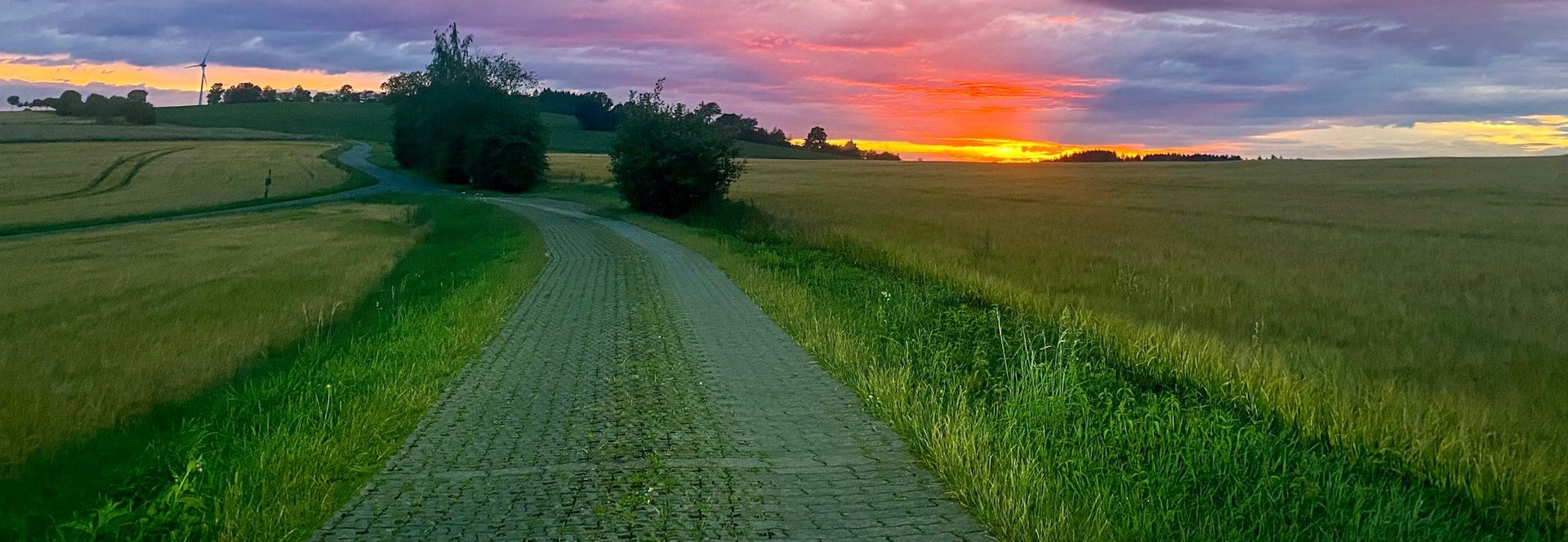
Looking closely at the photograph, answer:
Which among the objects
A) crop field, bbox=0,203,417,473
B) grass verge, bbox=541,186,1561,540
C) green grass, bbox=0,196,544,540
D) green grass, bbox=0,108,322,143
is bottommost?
crop field, bbox=0,203,417,473

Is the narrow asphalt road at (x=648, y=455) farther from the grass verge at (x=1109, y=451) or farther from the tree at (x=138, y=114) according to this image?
the tree at (x=138, y=114)

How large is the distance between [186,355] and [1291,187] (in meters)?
52.9

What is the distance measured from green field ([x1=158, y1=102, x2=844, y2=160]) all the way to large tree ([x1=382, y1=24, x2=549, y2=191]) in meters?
31.6

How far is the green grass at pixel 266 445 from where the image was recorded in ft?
16.5

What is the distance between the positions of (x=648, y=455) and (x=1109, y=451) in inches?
110

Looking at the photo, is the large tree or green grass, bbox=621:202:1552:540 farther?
the large tree

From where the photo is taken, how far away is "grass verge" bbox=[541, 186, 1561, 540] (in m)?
5.15

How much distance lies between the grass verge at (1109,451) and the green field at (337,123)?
105 m

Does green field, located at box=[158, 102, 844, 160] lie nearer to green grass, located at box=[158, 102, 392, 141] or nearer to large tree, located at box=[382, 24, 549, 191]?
green grass, located at box=[158, 102, 392, 141]

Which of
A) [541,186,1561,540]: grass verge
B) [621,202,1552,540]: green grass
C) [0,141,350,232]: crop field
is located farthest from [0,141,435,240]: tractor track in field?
[621,202,1552,540]: green grass

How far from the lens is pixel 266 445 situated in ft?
20.0

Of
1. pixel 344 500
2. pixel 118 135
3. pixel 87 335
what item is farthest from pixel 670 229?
pixel 118 135

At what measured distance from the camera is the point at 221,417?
764 centimetres

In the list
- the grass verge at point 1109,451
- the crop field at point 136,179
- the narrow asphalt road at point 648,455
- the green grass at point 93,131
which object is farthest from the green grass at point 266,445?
the green grass at point 93,131
